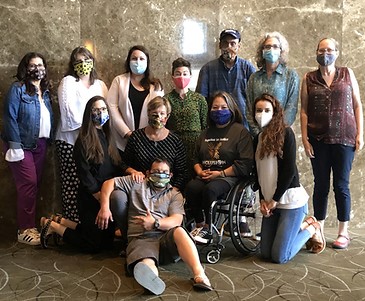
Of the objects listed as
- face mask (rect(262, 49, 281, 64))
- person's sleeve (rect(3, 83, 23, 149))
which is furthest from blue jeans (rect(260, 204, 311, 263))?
person's sleeve (rect(3, 83, 23, 149))

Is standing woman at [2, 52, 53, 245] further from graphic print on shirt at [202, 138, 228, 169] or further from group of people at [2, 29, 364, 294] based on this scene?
graphic print on shirt at [202, 138, 228, 169]

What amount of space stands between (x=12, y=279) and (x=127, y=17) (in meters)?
2.27

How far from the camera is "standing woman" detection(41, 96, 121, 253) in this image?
3.47m

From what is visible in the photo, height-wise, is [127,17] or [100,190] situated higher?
[127,17]

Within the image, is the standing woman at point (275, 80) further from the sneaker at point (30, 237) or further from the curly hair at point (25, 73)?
the sneaker at point (30, 237)

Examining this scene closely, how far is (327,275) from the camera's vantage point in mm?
3139

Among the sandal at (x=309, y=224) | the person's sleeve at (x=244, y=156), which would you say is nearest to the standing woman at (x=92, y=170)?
the person's sleeve at (x=244, y=156)

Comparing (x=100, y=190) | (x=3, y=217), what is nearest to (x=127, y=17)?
(x=100, y=190)

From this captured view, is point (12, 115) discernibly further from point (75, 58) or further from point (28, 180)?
point (75, 58)

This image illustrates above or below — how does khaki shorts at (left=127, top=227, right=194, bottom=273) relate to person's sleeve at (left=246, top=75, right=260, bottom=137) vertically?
below

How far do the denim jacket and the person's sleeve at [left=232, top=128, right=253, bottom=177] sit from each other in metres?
1.56

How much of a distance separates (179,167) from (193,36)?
4.26 ft

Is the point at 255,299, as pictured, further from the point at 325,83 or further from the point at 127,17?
the point at 127,17

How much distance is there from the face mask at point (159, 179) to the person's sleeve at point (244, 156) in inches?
19.7
